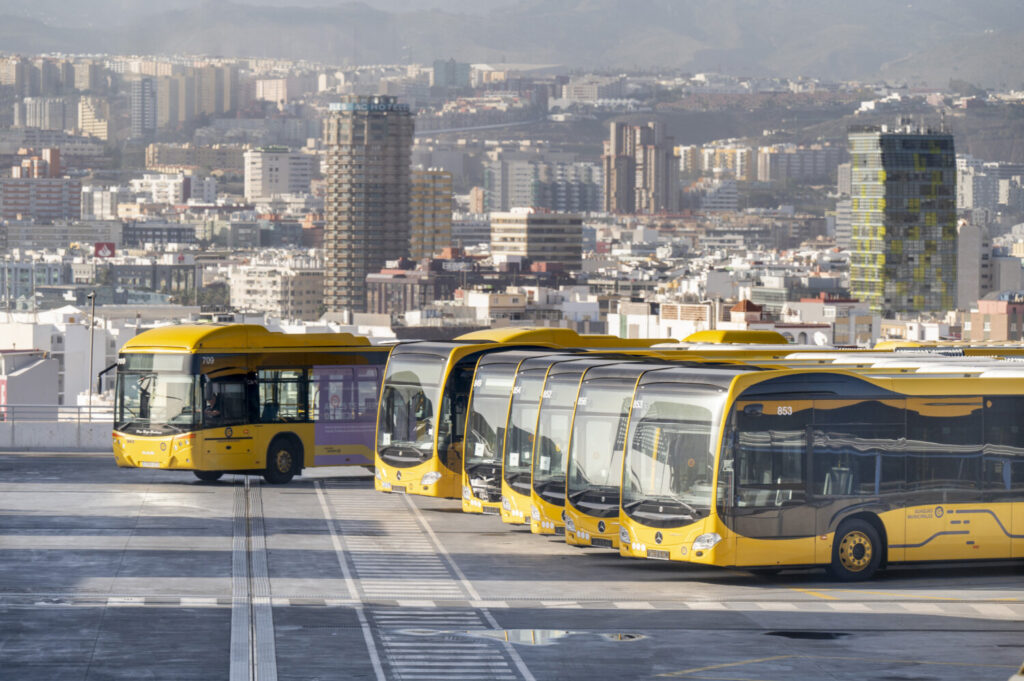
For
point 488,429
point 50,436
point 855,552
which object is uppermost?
point 488,429

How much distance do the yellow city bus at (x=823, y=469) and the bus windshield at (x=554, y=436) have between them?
7.53 ft

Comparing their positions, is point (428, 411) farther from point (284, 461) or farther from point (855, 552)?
point (855, 552)

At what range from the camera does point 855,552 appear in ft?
81.9

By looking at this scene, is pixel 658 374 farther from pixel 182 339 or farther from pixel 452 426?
pixel 182 339

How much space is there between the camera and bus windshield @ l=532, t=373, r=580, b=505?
27.0 m

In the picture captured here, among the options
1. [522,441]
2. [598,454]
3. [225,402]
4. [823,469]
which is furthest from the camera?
Result: [225,402]

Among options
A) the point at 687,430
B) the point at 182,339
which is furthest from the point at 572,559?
the point at 182,339

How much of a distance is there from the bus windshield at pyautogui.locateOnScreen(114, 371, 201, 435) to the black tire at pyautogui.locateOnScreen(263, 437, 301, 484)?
186 centimetres

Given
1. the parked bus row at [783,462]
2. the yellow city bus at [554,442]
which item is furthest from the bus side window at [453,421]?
the yellow city bus at [554,442]

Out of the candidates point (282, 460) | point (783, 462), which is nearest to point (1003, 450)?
point (783, 462)

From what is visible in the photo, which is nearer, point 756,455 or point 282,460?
point 756,455

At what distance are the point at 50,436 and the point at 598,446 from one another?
1009 inches

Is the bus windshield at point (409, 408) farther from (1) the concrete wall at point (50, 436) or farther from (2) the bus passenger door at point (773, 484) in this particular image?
(1) the concrete wall at point (50, 436)

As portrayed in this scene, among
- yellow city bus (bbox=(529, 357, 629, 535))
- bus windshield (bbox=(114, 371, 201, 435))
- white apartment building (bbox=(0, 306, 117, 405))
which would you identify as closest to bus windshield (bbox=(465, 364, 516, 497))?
yellow city bus (bbox=(529, 357, 629, 535))
